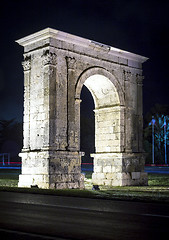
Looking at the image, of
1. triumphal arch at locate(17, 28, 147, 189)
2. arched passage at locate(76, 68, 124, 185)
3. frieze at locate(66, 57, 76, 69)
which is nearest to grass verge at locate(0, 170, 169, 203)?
arched passage at locate(76, 68, 124, 185)

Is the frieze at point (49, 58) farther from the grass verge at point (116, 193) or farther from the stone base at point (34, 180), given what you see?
the grass verge at point (116, 193)

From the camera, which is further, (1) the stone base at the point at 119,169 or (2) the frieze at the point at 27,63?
(1) the stone base at the point at 119,169

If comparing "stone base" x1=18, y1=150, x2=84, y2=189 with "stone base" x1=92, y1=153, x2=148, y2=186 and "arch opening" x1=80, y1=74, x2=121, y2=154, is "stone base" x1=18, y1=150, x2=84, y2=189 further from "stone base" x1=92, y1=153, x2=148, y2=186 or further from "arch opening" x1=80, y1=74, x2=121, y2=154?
"arch opening" x1=80, y1=74, x2=121, y2=154

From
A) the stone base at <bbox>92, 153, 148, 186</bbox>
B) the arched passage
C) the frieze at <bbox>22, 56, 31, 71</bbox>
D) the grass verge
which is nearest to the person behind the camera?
the grass verge

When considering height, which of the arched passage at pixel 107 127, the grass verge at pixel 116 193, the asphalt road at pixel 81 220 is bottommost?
the grass verge at pixel 116 193

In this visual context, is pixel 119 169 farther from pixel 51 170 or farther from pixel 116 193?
pixel 116 193

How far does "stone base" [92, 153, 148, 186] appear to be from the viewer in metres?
18.8

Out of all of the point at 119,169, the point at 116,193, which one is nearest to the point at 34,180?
the point at 116,193

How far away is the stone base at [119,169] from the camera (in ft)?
61.7

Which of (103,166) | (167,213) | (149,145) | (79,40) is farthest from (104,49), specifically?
(149,145)

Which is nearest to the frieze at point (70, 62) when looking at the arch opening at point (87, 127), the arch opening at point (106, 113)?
the arch opening at point (106, 113)

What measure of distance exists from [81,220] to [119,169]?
1185 cm

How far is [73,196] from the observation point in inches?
448

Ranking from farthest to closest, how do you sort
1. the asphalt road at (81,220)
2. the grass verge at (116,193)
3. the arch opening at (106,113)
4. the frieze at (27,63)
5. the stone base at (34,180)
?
the arch opening at (106,113) < the frieze at (27,63) < the stone base at (34,180) < the grass verge at (116,193) < the asphalt road at (81,220)
